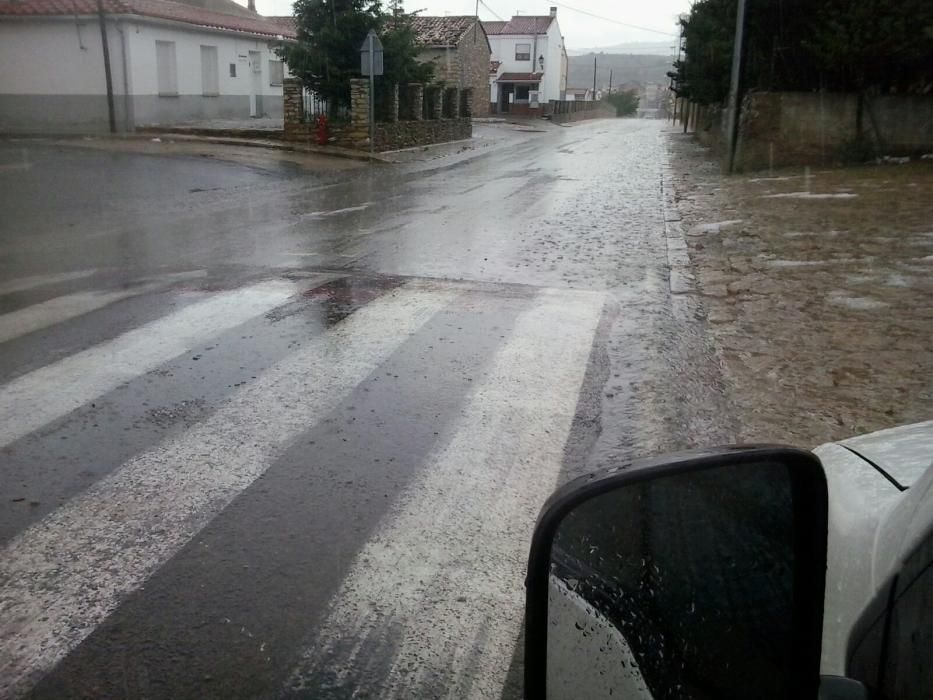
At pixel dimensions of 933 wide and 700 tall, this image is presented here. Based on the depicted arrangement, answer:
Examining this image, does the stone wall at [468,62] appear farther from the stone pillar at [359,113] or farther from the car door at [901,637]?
the car door at [901,637]

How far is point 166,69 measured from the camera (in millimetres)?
29500

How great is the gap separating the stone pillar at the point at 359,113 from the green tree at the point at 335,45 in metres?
0.58

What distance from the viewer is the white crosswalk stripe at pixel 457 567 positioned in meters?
2.61

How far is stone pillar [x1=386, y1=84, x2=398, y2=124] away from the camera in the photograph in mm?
25438

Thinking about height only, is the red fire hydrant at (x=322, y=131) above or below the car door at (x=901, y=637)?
above

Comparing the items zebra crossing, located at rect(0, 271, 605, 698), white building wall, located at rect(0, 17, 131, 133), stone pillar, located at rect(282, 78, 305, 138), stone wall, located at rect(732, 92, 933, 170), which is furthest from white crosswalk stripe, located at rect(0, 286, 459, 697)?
white building wall, located at rect(0, 17, 131, 133)

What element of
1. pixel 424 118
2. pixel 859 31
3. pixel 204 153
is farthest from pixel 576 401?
pixel 424 118

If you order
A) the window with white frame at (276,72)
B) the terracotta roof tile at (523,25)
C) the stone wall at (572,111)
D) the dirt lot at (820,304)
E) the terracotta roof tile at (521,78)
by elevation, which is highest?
the terracotta roof tile at (523,25)

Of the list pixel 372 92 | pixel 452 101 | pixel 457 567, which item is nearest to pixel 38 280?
pixel 457 567

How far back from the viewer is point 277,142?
24.8 meters

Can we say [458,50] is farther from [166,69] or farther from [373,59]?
[373,59]

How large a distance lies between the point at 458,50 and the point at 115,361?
153 feet

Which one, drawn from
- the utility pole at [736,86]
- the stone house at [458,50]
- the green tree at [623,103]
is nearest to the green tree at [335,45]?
the utility pole at [736,86]

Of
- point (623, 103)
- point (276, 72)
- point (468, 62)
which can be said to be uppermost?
point (468, 62)
